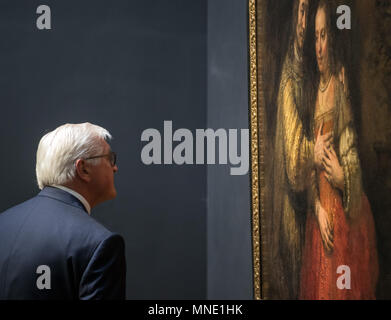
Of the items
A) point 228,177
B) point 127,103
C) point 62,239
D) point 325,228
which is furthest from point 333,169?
point 127,103

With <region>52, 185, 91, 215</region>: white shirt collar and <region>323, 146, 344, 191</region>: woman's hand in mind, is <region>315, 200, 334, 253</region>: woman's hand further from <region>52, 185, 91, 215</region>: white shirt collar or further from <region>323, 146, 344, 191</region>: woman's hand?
<region>52, 185, 91, 215</region>: white shirt collar

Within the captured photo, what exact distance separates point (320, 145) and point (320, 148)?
14 millimetres

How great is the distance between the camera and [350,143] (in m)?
2.06

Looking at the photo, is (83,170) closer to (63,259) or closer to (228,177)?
(63,259)

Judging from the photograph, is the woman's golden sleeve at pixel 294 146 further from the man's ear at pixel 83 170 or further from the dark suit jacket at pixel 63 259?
A: the man's ear at pixel 83 170

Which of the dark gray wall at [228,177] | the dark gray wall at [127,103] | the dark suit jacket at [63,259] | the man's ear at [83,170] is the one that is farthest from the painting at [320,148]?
the dark gray wall at [127,103]

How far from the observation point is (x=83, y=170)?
2.77 metres

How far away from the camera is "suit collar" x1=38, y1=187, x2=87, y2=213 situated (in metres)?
2.70

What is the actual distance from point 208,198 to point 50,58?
236cm

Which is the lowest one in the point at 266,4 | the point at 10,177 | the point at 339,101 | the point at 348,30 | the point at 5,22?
the point at 10,177

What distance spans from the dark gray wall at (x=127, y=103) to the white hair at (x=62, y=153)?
288 cm

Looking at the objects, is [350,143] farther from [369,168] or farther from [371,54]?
[371,54]

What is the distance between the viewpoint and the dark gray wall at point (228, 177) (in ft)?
14.6
